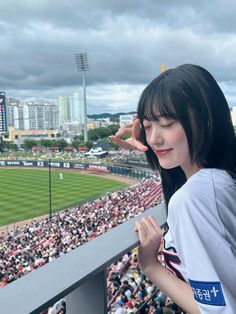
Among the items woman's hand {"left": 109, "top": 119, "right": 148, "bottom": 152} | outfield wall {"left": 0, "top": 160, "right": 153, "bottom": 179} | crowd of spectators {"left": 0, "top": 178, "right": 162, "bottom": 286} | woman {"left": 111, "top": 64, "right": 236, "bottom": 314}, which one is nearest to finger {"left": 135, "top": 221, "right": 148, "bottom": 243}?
woman {"left": 111, "top": 64, "right": 236, "bottom": 314}

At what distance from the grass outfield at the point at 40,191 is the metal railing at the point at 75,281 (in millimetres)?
21621

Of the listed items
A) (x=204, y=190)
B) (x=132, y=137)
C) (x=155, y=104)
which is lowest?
(x=204, y=190)

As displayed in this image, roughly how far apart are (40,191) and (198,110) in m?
32.3

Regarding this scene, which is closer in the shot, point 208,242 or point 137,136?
point 208,242

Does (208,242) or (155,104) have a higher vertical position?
(155,104)

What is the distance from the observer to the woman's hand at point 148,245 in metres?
1.25

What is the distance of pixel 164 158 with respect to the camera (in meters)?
1.17

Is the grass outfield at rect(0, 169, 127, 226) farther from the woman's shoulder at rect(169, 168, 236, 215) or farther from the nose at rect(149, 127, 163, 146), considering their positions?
the woman's shoulder at rect(169, 168, 236, 215)

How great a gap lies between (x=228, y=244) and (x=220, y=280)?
9cm

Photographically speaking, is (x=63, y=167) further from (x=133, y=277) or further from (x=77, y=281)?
(x=77, y=281)

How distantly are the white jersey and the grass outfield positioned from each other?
2204 cm

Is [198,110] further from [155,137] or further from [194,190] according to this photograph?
[194,190]

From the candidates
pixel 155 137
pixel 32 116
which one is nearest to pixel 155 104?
pixel 155 137

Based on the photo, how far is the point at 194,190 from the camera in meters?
0.91
